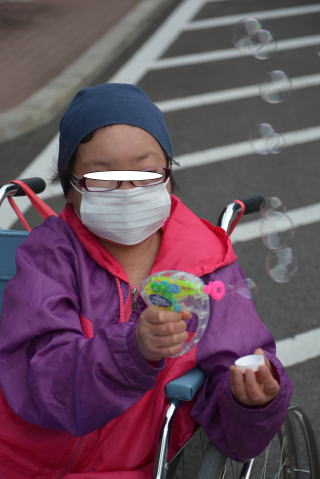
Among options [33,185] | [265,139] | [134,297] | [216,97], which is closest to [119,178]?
[134,297]

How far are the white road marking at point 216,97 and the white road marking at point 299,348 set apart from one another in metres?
3.61

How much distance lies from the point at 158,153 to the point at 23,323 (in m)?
0.57

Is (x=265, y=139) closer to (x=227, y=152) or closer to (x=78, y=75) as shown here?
(x=227, y=152)

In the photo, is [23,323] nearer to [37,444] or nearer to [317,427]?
[37,444]

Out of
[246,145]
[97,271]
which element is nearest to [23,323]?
[97,271]

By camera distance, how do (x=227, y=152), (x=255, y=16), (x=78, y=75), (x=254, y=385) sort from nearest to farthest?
(x=254, y=385), (x=227, y=152), (x=78, y=75), (x=255, y=16)

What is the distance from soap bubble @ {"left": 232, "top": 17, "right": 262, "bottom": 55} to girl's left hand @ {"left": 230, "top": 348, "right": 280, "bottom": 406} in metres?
2.06

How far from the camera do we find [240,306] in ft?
7.76

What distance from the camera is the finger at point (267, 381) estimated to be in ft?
6.75

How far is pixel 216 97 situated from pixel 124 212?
559cm

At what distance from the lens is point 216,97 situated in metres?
7.79

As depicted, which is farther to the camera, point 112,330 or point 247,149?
point 247,149

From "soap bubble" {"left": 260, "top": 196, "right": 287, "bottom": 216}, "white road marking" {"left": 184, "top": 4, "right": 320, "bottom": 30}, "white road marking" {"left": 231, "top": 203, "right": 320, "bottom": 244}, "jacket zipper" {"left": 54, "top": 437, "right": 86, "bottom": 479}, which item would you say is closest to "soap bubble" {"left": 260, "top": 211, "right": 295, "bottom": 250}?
"soap bubble" {"left": 260, "top": 196, "right": 287, "bottom": 216}

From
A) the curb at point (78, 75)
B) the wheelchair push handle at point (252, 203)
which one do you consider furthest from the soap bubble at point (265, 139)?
the curb at point (78, 75)
